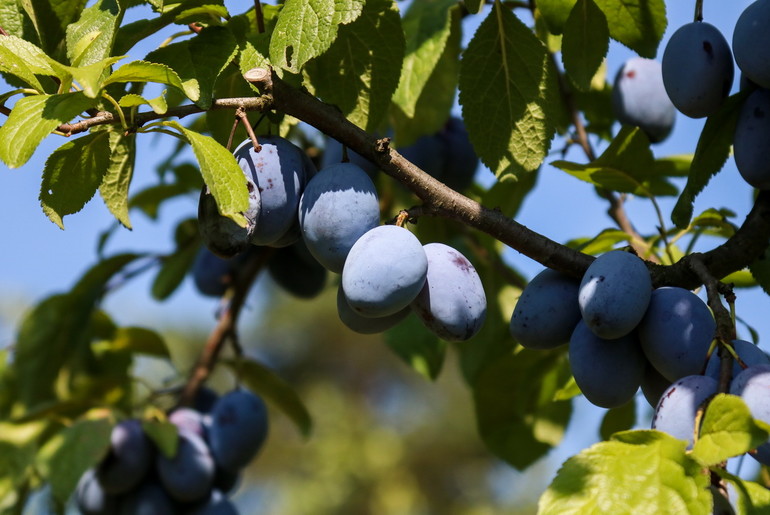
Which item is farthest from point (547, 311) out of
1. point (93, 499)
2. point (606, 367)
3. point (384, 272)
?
point (93, 499)

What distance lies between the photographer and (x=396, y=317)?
0.78 m

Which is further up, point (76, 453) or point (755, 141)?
point (755, 141)

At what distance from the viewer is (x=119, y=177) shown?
2.80 ft

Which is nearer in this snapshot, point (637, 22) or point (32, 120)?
point (32, 120)

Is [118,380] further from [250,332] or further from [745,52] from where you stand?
[250,332]

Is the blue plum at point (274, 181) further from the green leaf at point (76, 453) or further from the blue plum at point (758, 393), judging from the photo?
the green leaf at point (76, 453)

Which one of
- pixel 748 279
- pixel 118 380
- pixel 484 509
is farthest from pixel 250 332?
pixel 748 279

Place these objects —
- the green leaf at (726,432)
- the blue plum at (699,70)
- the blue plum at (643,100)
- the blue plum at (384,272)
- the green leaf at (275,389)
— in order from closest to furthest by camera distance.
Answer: the green leaf at (726,432)
the blue plum at (384,272)
the blue plum at (699,70)
the blue plum at (643,100)
the green leaf at (275,389)

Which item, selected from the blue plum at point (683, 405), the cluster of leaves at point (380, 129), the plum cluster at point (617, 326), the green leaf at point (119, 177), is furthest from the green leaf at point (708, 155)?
the green leaf at point (119, 177)

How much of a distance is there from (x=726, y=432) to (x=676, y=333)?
126 mm

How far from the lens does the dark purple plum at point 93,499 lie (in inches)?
55.1

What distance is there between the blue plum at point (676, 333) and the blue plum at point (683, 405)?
0.04m

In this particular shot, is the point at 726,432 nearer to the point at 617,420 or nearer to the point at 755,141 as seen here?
the point at 755,141

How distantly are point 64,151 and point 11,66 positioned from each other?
8 centimetres
